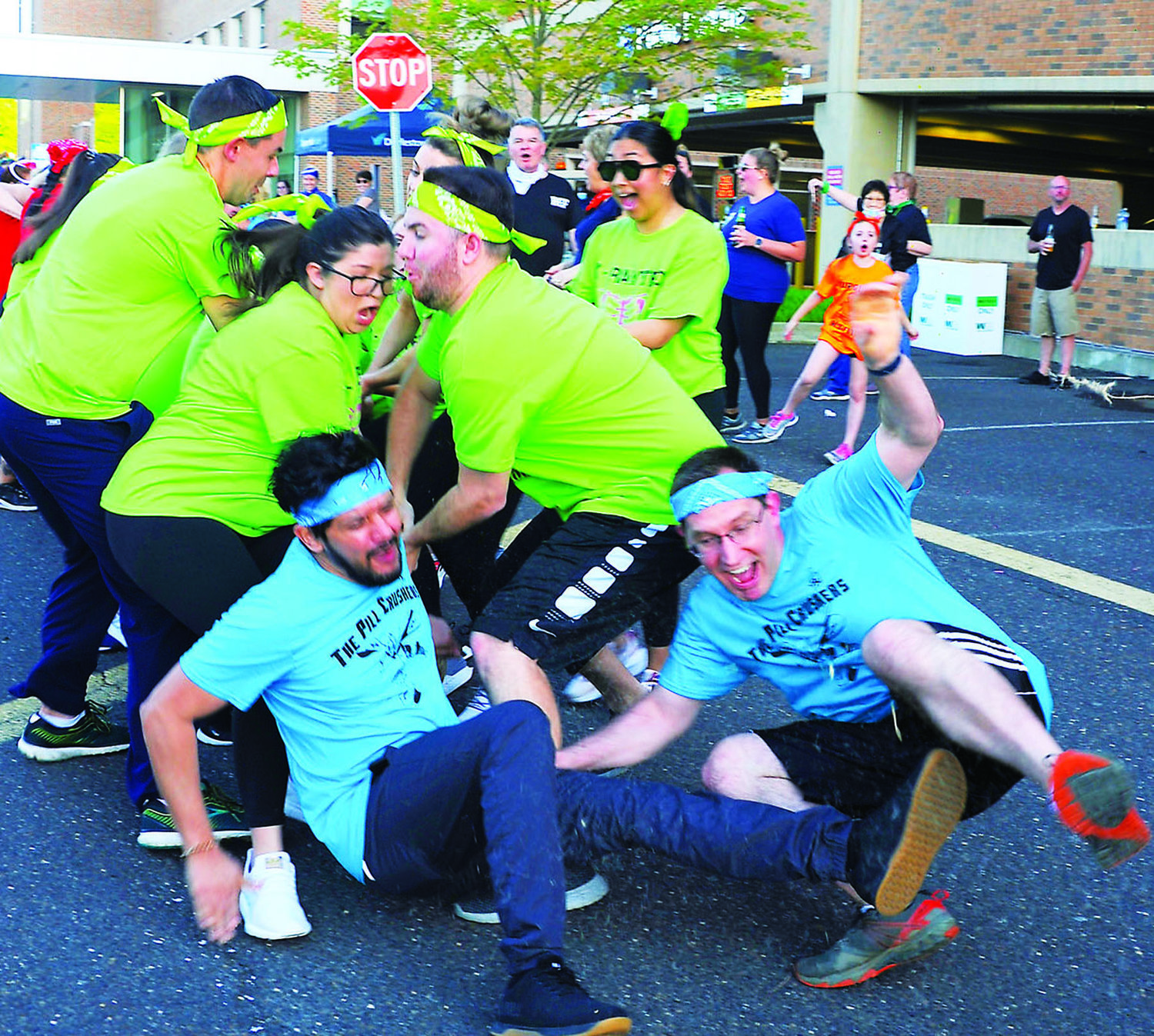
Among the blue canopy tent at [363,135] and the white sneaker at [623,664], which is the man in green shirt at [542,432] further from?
the blue canopy tent at [363,135]

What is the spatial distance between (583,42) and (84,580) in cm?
1615

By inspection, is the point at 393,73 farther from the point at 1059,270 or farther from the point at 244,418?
the point at 244,418

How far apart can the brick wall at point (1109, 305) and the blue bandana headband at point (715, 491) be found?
13578mm

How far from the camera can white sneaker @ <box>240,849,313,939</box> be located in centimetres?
302

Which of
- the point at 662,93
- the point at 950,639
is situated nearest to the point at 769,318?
the point at 950,639

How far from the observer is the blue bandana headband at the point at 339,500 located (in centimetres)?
294

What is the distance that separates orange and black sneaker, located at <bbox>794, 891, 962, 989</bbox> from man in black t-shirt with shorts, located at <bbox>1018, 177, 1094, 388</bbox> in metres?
10.9

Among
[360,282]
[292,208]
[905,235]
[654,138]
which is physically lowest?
[360,282]

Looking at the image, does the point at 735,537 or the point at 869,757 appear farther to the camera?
the point at 869,757

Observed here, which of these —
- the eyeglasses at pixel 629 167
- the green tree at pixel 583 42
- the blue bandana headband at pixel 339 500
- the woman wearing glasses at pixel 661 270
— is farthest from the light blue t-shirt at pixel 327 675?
the green tree at pixel 583 42

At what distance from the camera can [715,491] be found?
304 centimetres

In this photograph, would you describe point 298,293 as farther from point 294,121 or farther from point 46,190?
point 294,121

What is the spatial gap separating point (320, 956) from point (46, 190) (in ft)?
11.8

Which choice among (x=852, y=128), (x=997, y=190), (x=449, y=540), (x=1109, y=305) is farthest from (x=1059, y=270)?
(x=997, y=190)
